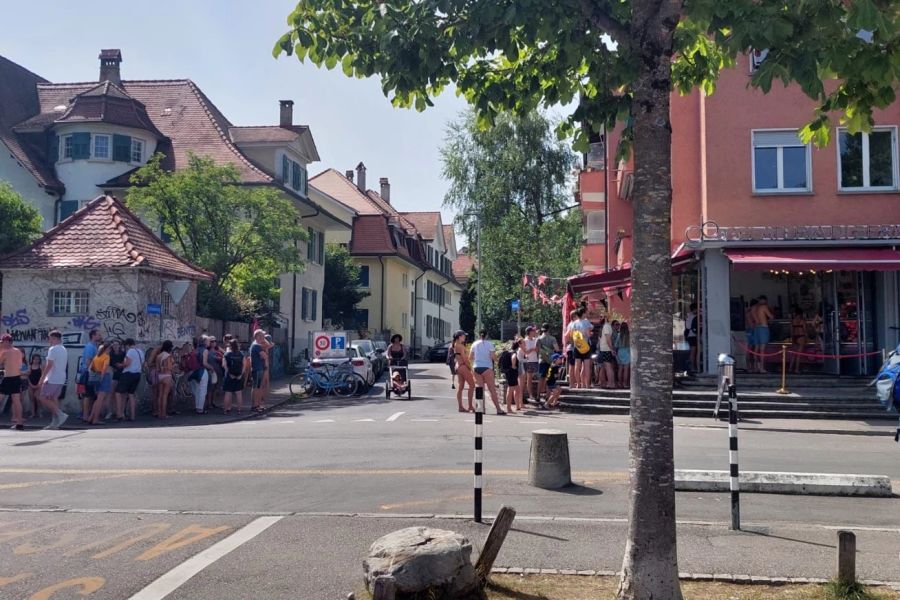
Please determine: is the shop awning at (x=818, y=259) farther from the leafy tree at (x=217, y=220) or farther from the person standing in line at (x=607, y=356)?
the leafy tree at (x=217, y=220)

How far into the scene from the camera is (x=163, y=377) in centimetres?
1948

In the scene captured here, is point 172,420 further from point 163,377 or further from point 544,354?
point 544,354

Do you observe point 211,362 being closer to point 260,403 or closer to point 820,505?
point 260,403

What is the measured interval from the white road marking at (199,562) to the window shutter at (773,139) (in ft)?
59.0

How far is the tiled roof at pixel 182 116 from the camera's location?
35656 mm

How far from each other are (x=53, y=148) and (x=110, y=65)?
6.96 metres

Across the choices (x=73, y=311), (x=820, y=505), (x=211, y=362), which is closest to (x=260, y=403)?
(x=211, y=362)

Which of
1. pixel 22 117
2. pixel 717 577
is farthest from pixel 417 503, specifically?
pixel 22 117

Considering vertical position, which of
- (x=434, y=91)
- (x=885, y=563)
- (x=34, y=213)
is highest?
(x=34, y=213)

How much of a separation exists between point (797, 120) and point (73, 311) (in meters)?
18.5

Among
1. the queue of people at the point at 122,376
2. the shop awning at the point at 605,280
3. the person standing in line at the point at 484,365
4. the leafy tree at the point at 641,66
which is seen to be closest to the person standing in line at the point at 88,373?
the queue of people at the point at 122,376

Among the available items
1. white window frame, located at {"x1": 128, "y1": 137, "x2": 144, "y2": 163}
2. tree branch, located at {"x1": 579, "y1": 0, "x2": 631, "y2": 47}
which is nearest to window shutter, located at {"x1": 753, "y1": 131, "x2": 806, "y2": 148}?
tree branch, located at {"x1": 579, "y1": 0, "x2": 631, "y2": 47}

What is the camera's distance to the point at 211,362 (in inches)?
824

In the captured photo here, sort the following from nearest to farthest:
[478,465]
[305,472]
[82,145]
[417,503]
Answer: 1. [478,465]
2. [417,503]
3. [305,472]
4. [82,145]
